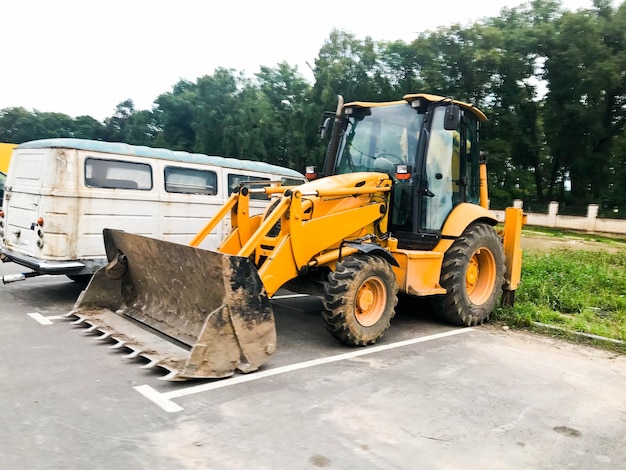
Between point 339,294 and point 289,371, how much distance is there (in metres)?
0.96

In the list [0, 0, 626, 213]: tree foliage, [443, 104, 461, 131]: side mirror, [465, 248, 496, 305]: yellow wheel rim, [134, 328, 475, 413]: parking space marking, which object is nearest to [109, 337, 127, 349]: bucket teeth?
[134, 328, 475, 413]: parking space marking

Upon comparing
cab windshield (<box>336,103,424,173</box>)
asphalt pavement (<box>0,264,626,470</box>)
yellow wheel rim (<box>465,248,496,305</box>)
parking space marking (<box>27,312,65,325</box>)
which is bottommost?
parking space marking (<box>27,312,65,325</box>)

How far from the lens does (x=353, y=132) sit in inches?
294

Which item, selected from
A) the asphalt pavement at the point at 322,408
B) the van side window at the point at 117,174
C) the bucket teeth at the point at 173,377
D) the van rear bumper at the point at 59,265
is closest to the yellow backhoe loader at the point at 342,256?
the bucket teeth at the point at 173,377

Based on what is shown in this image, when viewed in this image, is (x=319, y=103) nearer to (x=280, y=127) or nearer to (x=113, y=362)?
(x=280, y=127)

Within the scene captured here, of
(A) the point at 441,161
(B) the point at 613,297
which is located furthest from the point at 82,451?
(B) the point at 613,297

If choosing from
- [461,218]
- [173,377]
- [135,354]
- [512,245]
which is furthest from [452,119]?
[135,354]

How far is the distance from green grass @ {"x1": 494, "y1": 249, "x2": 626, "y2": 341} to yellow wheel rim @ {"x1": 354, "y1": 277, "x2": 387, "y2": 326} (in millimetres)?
2425

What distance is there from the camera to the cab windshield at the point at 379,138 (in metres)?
6.95

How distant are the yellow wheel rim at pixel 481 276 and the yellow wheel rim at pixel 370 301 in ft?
6.25

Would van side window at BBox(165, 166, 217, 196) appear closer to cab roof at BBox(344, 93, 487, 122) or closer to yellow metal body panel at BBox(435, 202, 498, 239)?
cab roof at BBox(344, 93, 487, 122)

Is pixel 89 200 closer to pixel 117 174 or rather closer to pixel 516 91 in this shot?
pixel 117 174

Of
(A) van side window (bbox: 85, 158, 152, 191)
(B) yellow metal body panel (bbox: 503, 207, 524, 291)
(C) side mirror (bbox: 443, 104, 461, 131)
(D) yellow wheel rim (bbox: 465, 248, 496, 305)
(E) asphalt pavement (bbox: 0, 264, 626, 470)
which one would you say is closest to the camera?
(E) asphalt pavement (bbox: 0, 264, 626, 470)

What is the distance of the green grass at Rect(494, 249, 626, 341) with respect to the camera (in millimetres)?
7215
